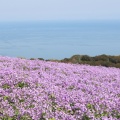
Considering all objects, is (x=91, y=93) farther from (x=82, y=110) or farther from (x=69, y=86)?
(x=82, y=110)

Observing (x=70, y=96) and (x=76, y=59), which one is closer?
(x=70, y=96)

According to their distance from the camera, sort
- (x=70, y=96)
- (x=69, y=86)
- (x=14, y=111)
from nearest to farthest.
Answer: (x=14, y=111) < (x=70, y=96) < (x=69, y=86)

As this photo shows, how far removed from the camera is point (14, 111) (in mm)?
7062

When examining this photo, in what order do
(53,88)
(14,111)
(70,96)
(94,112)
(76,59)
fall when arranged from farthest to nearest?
(76,59)
(53,88)
(70,96)
(94,112)
(14,111)

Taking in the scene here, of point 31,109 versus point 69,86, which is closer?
point 31,109

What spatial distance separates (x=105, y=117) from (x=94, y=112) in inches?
20.7

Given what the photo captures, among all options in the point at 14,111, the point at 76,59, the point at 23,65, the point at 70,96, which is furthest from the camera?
the point at 76,59

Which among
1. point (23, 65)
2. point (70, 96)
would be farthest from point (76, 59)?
point (70, 96)

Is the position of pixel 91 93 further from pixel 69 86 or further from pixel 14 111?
pixel 14 111

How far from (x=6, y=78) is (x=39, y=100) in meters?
2.22

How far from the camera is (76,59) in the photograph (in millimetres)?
29656

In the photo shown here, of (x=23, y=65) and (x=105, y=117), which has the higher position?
(x=23, y=65)

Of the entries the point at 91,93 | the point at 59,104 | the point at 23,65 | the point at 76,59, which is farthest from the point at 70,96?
the point at 76,59

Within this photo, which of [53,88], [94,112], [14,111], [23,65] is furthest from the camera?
[23,65]
